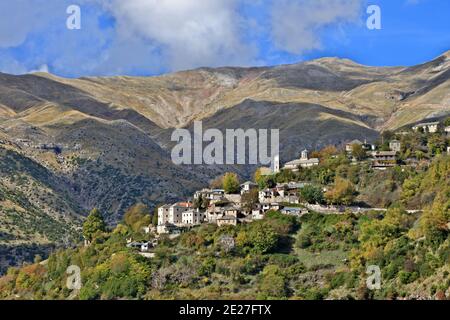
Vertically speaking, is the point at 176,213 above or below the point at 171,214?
above

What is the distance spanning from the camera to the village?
10688 centimetres

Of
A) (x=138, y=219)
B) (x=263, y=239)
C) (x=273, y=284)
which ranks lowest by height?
(x=273, y=284)

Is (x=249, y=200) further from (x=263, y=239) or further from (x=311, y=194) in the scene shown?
(x=263, y=239)

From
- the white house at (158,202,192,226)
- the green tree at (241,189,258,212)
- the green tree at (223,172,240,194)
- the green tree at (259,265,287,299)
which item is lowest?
the green tree at (259,265,287,299)

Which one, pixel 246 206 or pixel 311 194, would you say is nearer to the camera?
pixel 311 194

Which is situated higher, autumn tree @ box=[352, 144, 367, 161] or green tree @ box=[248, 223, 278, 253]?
autumn tree @ box=[352, 144, 367, 161]

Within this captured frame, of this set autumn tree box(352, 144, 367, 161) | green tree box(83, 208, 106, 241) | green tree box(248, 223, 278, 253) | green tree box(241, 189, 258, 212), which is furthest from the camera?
autumn tree box(352, 144, 367, 161)

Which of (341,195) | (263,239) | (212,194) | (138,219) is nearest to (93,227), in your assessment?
(138,219)

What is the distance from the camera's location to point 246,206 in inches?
4306

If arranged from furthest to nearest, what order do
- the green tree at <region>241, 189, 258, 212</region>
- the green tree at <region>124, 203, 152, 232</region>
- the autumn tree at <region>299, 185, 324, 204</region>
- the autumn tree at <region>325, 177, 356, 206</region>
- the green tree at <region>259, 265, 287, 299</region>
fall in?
the green tree at <region>124, 203, 152, 232</region> < the green tree at <region>241, 189, 258, 212</region> < the autumn tree at <region>299, 185, 324, 204</region> < the autumn tree at <region>325, 177, 356, 206</region> < the green tree at <region>259, 265, 287, 299</region>

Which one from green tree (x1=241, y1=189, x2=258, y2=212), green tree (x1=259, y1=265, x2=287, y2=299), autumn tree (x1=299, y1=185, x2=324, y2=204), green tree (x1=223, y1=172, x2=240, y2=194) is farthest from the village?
green tree (x1=259, y1=265, x2=287, y2=299)

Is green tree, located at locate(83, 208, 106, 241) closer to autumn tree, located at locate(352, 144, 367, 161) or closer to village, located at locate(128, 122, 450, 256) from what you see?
village, located at locate(128, 122, 450, 256)
